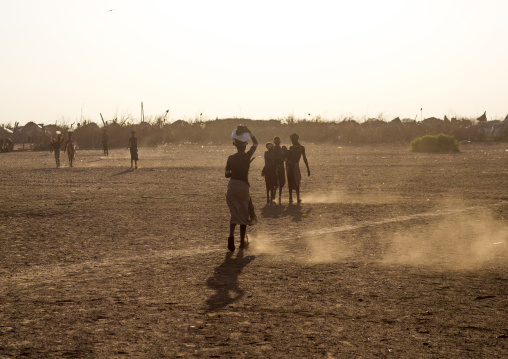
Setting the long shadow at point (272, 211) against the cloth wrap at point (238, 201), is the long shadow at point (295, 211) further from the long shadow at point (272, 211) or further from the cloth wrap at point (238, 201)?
the cloth wrap at point (238, 201)

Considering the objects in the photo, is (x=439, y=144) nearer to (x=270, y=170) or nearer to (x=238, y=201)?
(x=270, y=170)

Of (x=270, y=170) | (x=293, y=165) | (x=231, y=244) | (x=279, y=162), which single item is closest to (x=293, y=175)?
(x=293, y=165)

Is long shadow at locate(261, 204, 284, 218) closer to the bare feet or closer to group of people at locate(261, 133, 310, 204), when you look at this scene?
group of people at locate(261, 133, 310, 204)

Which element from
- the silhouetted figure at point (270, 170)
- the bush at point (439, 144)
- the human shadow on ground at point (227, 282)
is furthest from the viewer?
the bush at point (439, 144)

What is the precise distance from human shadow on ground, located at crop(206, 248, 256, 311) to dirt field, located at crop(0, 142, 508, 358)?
27mm

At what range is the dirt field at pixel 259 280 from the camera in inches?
240

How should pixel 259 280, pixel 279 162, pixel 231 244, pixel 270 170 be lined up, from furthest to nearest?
pixel 279 162, pixel 270 170, pixel 231 244, pixel 259 280

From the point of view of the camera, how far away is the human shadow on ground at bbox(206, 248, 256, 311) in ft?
24.6

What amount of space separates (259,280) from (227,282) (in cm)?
40

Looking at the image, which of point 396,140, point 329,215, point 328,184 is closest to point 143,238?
point 329,215

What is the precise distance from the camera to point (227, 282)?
8383 mm

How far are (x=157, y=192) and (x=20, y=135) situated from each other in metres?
55.1

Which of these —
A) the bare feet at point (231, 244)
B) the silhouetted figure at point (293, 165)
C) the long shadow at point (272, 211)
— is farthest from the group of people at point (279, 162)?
the bare feet at point (231, 244)

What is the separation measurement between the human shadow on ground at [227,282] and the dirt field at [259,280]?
0.03 metres
